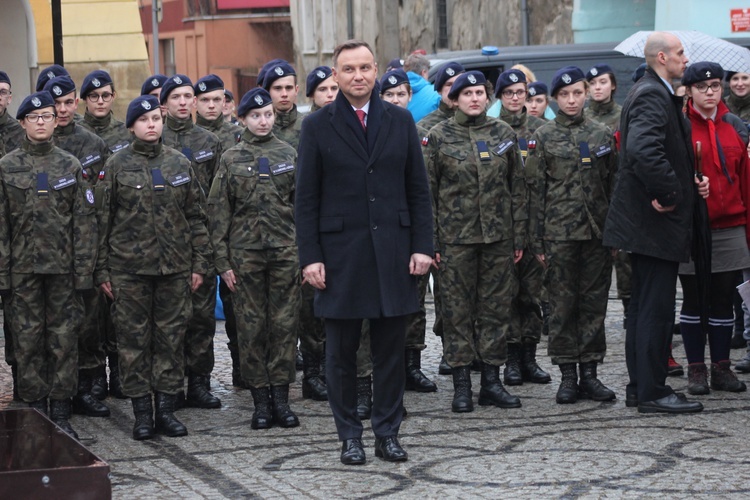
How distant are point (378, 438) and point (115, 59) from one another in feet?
49.8

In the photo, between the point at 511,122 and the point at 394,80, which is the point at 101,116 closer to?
the point at 394,80

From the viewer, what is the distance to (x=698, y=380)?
30.7 feet

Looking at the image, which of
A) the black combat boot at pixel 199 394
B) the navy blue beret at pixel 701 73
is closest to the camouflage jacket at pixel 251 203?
the black combat boot at pixel 199 394

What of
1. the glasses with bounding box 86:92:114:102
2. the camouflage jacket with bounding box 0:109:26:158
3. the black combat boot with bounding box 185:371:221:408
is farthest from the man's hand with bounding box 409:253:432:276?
the camouflage jacket with bounding box 0:109:26:158

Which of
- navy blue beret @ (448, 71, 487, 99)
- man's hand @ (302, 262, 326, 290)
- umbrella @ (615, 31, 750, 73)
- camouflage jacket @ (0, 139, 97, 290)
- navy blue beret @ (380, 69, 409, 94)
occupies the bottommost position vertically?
man's hand @ (302, 262, 326, 290)

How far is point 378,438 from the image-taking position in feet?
25.8

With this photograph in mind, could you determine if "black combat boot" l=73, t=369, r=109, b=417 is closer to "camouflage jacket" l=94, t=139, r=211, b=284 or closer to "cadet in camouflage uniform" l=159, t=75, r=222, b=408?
"cadet in camouflage uniform" l=159, t=75, r=222, b=408

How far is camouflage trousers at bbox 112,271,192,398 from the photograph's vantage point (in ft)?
28.9

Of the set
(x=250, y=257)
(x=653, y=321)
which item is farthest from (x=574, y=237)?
(x=250, y=257)

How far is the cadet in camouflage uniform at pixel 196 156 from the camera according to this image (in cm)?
980

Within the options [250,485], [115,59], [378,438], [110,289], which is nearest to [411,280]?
[378,438]

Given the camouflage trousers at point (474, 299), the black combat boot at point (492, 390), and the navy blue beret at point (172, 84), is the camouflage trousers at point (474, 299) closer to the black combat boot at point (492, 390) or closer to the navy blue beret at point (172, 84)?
the black combat boot at point (492, 390)

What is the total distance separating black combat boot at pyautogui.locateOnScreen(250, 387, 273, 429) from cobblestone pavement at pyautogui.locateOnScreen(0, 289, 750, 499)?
102 mm

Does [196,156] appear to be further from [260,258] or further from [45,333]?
[45,333]
